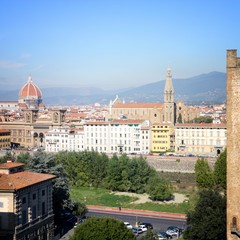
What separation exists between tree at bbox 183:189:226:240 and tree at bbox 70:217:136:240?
278 centimetres

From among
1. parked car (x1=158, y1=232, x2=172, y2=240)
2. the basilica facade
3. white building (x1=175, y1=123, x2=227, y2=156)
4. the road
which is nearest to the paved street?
the road

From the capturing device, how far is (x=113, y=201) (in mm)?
35375

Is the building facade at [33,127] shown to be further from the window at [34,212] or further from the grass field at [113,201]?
the window at [34,212]

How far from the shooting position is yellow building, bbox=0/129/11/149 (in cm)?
6881

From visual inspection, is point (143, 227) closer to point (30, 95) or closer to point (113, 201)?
point (113, 201)

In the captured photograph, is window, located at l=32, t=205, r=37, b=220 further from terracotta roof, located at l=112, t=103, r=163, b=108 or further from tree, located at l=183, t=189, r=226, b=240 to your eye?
terracotta roof, located at l=112, t=103, r=163, b=108

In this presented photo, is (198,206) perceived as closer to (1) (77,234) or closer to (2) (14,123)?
(1) (77,234)

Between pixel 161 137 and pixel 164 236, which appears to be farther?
pixel 161 137

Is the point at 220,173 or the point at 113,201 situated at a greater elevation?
the point at 220,173

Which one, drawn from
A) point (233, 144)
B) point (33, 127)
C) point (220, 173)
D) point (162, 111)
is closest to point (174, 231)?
point (220, 173)

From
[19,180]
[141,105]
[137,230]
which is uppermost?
[141,105]

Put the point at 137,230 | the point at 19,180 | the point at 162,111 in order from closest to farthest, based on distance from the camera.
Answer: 1. the point at 19,180
2. the point at 137,230
3. the point at 162,111

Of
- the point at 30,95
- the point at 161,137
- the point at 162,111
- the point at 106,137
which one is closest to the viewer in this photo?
the point at 161,137

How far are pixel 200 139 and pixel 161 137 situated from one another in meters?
5.00
